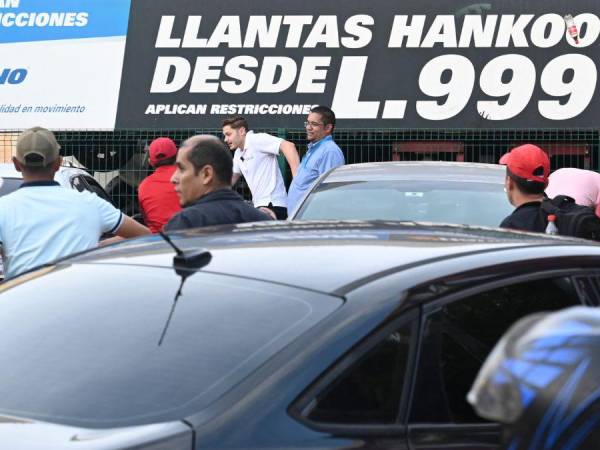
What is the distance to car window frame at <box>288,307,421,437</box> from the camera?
283 cm

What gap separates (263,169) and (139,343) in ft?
30.9

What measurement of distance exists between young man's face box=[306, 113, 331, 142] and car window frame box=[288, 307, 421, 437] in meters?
8.41

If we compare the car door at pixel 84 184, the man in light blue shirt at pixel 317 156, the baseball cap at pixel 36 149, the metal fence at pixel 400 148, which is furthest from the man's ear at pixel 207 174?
the metal fence at pixel 400 148

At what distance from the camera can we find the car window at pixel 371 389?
2.88 metres

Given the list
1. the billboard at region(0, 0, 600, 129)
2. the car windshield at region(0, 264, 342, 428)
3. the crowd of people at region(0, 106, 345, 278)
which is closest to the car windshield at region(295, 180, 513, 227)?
the crowd of people at region(0, 106, 345, 278)

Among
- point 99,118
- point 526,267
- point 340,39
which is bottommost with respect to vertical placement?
point 526,267

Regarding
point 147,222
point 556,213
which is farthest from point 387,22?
point 556,213

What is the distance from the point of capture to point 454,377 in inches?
130

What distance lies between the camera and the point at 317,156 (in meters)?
11.3

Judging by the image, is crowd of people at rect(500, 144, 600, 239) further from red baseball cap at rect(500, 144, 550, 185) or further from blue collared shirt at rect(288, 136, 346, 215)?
blue collared shirt at rect(288, 136, 346, 215)

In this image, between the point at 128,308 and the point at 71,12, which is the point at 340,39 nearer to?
the point at 71,12

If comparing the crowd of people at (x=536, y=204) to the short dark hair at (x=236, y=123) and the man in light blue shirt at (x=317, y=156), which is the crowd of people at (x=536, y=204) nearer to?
the man in light blue shirt at (x=317, y=156)

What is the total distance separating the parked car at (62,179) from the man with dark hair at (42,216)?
3.66m

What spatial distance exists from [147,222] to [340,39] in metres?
9.14
